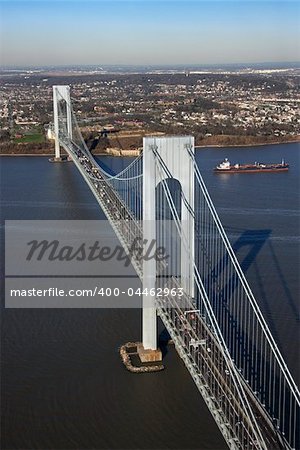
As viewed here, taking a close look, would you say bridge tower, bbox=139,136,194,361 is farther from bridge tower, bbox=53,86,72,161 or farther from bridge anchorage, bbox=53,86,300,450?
bridge tower, bbox=53,86,72,161

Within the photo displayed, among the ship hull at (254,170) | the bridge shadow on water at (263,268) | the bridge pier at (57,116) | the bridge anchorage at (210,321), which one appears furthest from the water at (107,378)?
the bridge pier at (57,116)

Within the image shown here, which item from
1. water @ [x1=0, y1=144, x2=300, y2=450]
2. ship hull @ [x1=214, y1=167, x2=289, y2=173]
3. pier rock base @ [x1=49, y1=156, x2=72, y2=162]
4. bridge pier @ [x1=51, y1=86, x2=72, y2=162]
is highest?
bridge pier @ [x1=51, y1=86, x2=72, y2=162]

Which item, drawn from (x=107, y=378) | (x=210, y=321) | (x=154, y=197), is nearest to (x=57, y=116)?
(x=154, y=197)

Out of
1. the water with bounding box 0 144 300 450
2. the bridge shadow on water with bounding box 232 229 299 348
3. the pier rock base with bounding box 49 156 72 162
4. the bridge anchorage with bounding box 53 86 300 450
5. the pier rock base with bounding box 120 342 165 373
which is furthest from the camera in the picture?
the pier rock base with bounding box 49 156 72 162

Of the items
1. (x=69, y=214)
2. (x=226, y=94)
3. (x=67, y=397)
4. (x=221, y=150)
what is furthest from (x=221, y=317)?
(x=226, y=94)

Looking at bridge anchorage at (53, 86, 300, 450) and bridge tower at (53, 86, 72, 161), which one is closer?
bridge anchorage at (53, 86, 300, 450)

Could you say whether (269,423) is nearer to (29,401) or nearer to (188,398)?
(188,398)

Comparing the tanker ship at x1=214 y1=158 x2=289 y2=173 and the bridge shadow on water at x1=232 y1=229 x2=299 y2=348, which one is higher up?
the tanker ship at x1=214 y1=158 x2=289 y2=173

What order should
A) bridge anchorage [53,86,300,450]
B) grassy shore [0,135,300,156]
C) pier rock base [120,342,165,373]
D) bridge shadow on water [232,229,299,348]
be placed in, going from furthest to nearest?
grassy shore [0,135,300,156] → bridge shadow on water [232,229,299,348] → pier rock base [120,342,165,373] → bridge anchorage [53,86,300,450]

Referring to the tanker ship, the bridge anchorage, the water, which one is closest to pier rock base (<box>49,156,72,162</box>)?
the tanker ship

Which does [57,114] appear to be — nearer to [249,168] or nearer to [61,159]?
[61,159]
